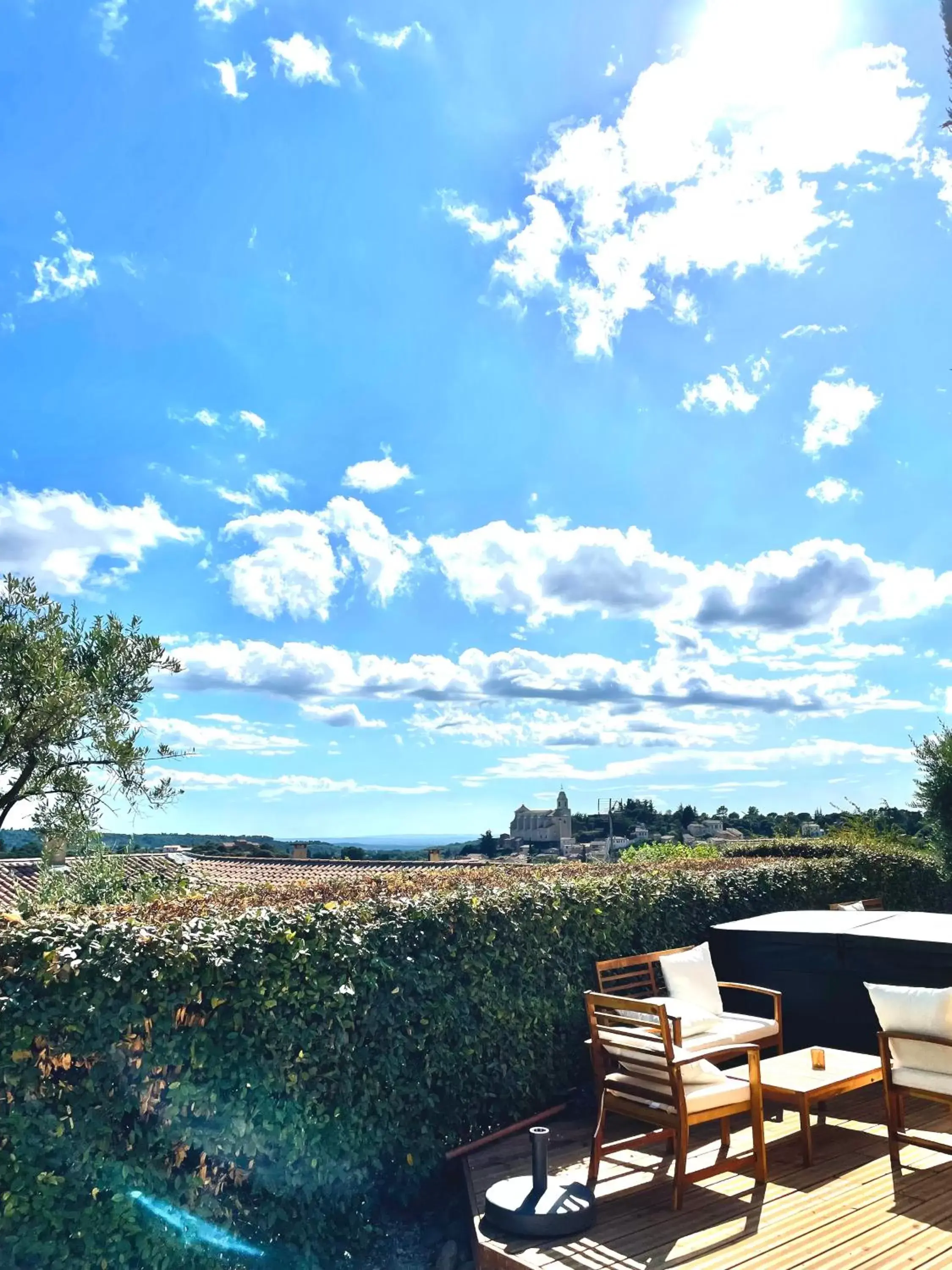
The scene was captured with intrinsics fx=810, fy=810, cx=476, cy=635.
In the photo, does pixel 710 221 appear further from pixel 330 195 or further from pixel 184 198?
pixel 184 198

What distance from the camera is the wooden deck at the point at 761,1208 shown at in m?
3.69

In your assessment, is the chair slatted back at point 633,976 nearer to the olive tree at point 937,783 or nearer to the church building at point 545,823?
the olive tree at point 937,783

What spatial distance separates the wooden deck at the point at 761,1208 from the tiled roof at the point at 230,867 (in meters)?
6.97

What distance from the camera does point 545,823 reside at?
32.0 meters

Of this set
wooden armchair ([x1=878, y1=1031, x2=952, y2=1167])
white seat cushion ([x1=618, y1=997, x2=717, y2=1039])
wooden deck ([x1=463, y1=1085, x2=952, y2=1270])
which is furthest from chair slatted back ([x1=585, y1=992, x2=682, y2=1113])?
wooden armchair ([x1=878, y1=1031, x2=952, y2=1167])

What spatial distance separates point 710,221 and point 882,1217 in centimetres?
924

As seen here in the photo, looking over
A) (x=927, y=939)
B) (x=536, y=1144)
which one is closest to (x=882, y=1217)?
(x=536, y=1144)

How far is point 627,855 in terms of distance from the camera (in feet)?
43.3

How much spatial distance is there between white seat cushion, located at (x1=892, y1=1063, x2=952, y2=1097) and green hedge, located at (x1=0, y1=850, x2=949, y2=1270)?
2.06 m

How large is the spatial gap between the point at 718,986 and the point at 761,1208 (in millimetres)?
1743

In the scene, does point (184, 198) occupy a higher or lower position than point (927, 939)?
higher

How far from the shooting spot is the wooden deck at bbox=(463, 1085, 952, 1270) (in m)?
3.69

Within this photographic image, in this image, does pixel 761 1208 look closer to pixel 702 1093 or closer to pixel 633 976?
pixel 702 1093

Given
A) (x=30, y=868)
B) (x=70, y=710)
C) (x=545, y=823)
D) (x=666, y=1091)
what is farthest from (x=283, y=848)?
(x=666, y=1091)
